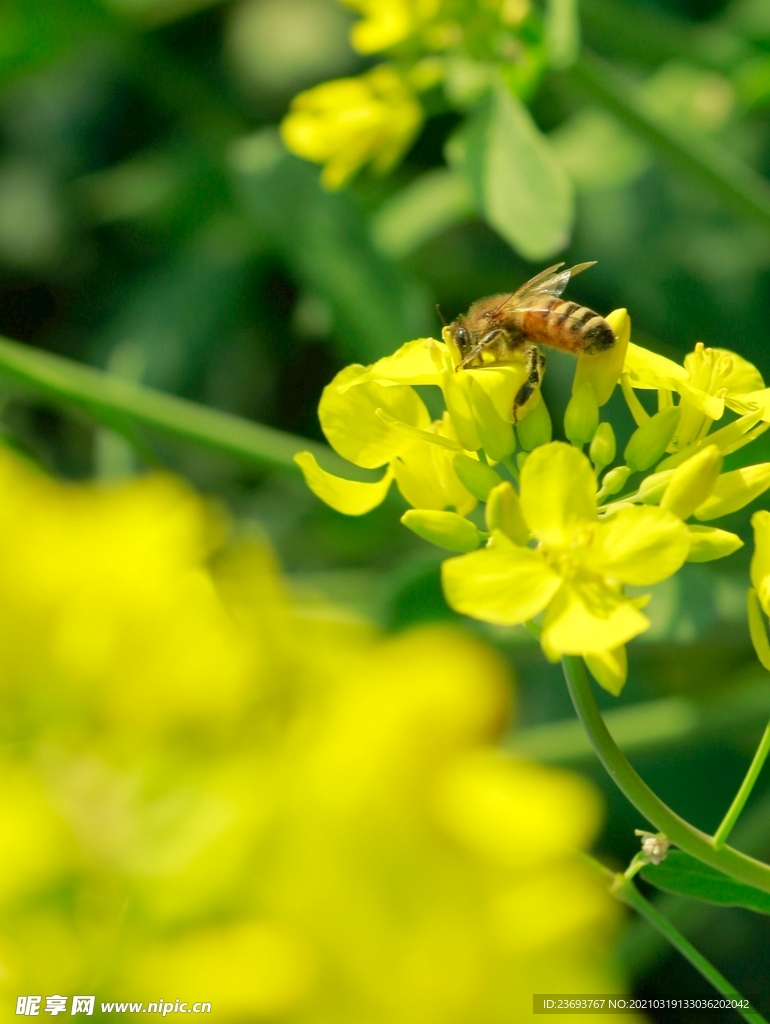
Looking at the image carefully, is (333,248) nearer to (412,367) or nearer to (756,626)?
(412,367)

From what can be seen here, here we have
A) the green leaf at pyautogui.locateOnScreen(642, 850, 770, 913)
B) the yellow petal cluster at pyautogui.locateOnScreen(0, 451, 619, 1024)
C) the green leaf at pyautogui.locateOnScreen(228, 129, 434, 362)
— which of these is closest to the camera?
the yellow petal cluster at pyautogui.locateOnScreen(0, 451, 619, 1024)

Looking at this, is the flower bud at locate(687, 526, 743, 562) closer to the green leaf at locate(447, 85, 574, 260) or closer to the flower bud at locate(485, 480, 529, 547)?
the flower bud at locate(485, 480, 529, 547)

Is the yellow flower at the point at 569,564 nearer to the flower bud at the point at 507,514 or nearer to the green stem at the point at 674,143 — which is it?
the flower bud at the point at 507,514

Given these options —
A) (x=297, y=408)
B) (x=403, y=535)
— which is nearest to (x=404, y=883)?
→ (x=403, y=535)

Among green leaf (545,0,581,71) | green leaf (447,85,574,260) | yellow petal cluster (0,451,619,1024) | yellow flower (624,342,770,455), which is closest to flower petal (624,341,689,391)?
yellow flower (624,342,770,455)

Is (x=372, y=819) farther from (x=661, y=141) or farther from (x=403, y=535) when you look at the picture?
(x=403, y=535)

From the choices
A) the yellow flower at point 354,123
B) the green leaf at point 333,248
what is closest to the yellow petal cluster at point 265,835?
the yellow flower at point 354,123
